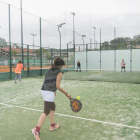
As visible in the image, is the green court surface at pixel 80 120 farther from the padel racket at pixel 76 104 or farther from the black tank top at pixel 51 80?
the black tank top at pixel 51 80

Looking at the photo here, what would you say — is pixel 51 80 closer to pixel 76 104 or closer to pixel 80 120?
pixel 76 104

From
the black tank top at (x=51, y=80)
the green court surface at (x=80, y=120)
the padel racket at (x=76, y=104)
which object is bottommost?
the green court surface at (x=80, y=120)

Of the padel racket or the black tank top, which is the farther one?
the padel racket

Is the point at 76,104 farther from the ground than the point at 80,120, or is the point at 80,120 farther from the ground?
the point at 76,104

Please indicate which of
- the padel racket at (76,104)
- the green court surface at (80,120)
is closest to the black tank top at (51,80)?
the padel racket at (76,104)

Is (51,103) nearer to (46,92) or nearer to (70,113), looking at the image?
(46,92)

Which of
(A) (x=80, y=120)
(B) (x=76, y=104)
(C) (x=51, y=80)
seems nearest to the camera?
(C) (x=51, y=80)

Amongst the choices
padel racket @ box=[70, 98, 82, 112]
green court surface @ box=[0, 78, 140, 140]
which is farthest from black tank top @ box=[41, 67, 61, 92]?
green court surface @ box=[0, 78, 140, 140]

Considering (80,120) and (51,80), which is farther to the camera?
(80,120)

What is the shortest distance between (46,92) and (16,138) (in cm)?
105

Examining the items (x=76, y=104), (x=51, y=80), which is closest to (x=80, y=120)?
(x=76, y=104)

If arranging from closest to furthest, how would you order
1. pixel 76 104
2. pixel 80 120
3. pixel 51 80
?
pixel 51 80 → pixel 76 104 → pixel 80 120

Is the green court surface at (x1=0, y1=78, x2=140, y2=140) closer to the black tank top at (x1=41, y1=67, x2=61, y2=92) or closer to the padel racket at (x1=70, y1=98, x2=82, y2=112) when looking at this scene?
A: the padel racket at (x1=70, y1=98, x2=82, y2=112)

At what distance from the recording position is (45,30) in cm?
1619
